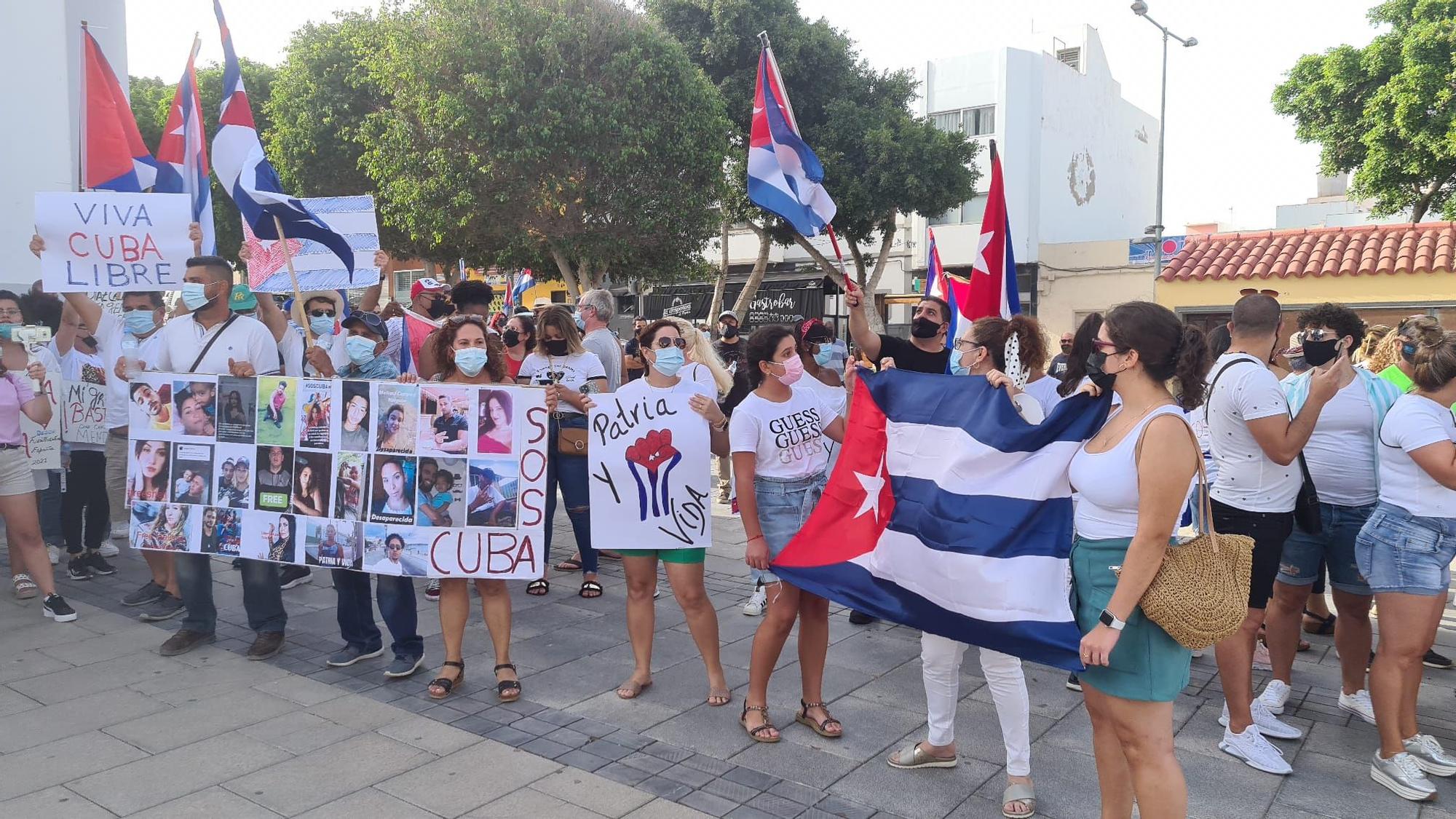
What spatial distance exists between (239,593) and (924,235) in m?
27.9

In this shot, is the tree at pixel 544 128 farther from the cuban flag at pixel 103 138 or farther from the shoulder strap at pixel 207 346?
the shoulder strap at pixel 207 346

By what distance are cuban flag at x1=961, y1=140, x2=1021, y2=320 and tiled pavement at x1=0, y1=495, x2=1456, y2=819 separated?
199cm

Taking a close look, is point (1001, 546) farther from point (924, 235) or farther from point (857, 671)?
point (924, 235)

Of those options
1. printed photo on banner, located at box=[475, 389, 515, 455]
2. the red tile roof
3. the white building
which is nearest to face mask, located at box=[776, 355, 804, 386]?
printed photo on banner, located at box=[475, 389, 515, 455]

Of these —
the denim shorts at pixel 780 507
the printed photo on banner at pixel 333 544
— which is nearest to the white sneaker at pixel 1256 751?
the denim shorts at pixel 780 507

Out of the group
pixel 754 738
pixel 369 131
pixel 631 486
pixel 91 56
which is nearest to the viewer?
pixel 754 738

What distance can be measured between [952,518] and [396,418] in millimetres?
2833

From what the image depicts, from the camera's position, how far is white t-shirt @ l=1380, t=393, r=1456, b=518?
3959 mm

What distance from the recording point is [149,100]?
31.7 meters

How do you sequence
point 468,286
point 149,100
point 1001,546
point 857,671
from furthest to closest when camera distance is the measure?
point 149,100
point 468,286
point 857,671
point 1001,546

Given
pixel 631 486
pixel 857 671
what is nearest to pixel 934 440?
pixel 631 486

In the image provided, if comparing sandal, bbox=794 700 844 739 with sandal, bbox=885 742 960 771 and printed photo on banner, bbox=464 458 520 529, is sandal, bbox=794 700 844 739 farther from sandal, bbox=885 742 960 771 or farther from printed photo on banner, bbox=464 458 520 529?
printed photo on banner, bbox=464 458 520 529

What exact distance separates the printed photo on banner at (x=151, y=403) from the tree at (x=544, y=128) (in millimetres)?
13143

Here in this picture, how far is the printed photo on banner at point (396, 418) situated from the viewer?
16.1 feet
